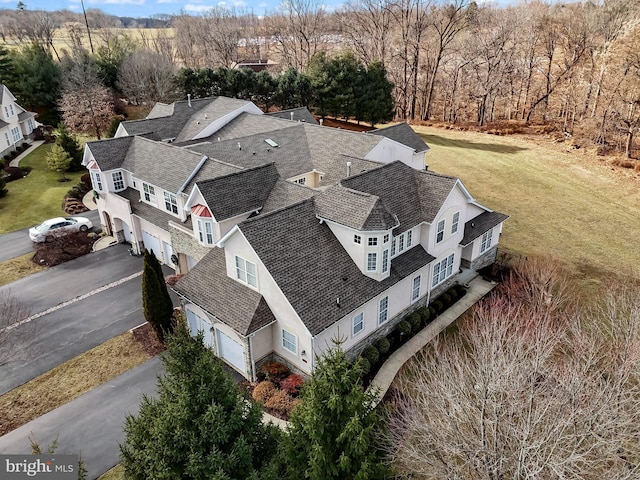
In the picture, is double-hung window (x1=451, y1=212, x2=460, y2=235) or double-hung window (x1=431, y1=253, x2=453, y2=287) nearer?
double-hung window (x1=451, y1=212, x2=460, y2=235)

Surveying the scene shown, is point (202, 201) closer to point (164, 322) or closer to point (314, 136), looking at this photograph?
point (164, 322)

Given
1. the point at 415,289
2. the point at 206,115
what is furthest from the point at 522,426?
the point at 206,115

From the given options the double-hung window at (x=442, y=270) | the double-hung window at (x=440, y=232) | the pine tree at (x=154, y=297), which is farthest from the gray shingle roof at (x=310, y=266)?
the pine tree at (x=154, y=297)

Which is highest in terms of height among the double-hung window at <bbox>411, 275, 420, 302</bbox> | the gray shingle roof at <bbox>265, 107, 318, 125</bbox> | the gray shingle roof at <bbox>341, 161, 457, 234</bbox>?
the gray shingle roof at <bbox>265, 107, 318, 125</bbox>

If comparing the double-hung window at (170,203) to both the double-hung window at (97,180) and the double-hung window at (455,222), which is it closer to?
the double-hung window at (97,180)

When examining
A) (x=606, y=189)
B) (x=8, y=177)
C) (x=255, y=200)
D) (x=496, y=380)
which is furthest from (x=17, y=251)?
(x=606, y=189)

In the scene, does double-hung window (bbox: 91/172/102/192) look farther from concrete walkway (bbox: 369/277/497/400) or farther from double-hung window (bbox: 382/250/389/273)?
concrete walkway (bbox: 369/277/497/400)

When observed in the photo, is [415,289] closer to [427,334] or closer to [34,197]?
[427,334]

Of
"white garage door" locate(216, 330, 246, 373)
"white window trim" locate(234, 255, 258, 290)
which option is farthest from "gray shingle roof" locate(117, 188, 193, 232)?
"white garage door" locate(216, 330, 246, 373)
